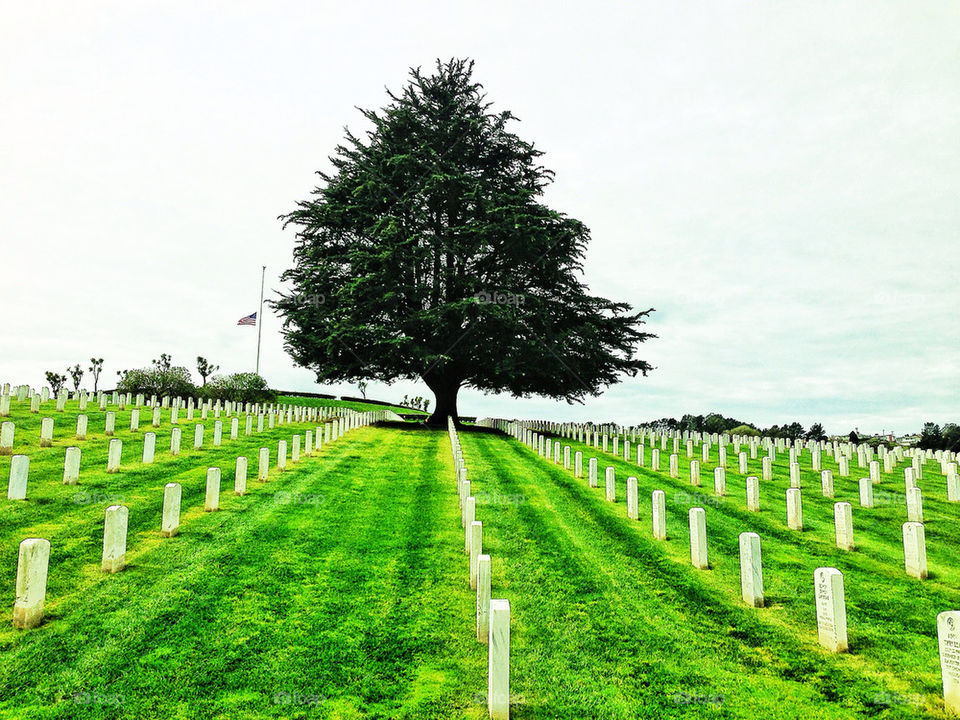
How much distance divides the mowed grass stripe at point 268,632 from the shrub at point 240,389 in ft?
83.9

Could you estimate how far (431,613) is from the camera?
7.63 meters

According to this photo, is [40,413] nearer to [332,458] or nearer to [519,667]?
[332,458]

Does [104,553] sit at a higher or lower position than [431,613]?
higher

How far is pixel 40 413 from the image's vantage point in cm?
2220

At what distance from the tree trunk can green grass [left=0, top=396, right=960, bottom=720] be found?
2132 centimetres

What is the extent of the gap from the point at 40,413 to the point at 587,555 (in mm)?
21231

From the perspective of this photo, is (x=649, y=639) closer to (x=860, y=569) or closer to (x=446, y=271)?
(x=860, y=569)

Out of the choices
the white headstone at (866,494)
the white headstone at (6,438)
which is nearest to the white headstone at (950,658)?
the white headstone at (866,494)

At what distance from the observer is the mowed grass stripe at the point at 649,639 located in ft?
18.9

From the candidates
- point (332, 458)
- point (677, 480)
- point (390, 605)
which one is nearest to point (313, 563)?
point (390, 605)

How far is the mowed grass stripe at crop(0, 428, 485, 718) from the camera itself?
226 inches

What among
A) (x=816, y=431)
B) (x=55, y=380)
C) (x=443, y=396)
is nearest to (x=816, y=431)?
(x=816, y=431)

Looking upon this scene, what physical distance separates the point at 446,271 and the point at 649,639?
28.0m

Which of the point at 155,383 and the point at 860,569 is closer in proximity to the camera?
the point at 860,569
